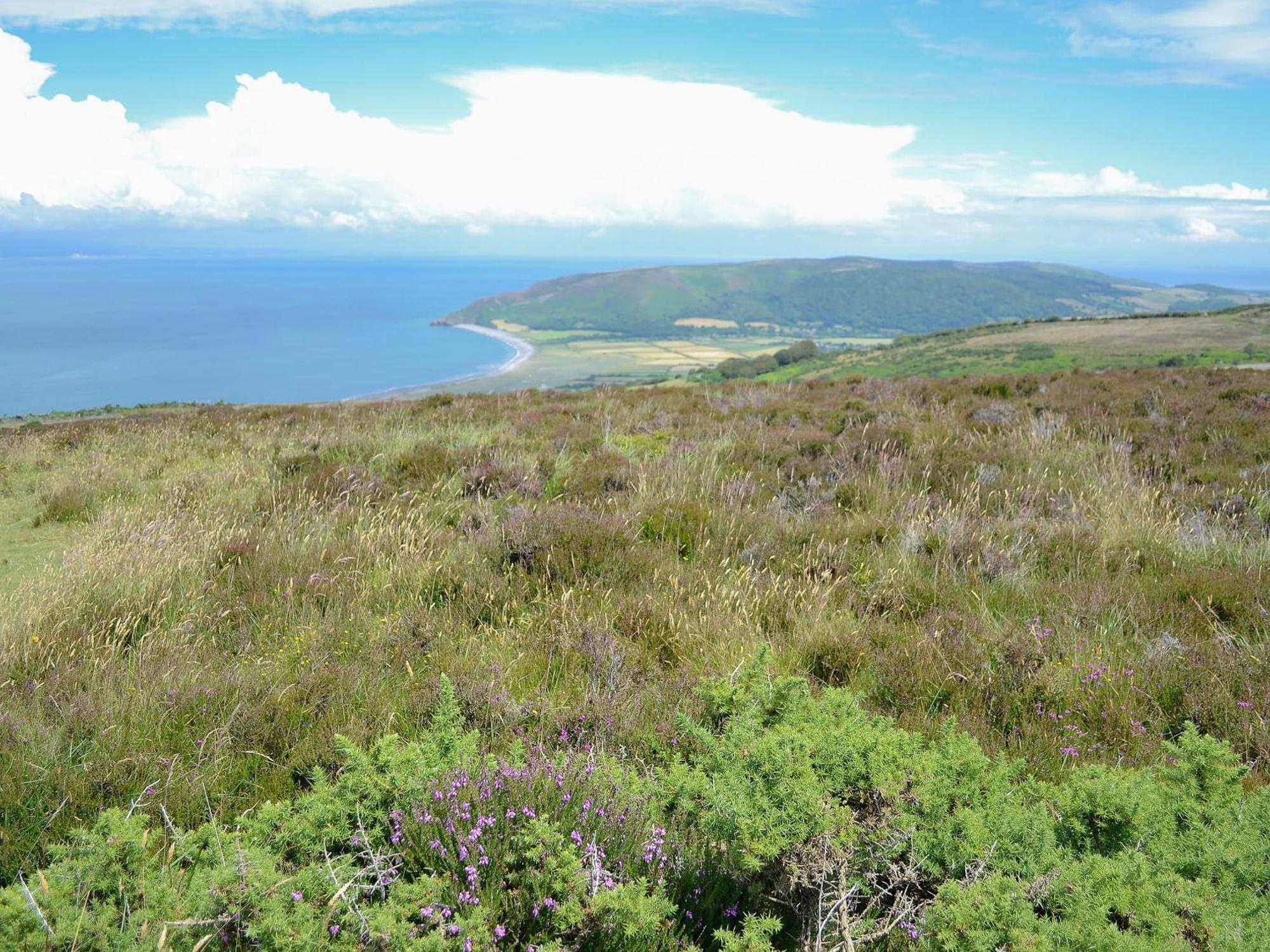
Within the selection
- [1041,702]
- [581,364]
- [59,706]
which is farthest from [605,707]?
[581,364]

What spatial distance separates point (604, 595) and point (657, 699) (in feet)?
4.55

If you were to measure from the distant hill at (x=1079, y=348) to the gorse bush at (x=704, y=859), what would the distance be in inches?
878

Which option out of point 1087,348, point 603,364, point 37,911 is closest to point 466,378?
point 603,364

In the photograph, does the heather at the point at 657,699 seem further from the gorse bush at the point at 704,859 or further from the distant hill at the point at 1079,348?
the distant hill at the point at 1079,348

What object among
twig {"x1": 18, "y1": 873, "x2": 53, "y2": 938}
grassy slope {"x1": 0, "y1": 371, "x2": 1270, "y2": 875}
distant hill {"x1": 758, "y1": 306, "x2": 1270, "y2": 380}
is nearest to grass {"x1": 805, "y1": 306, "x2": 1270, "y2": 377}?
distant hill {"x1": 758, "y1": 306, "x2": 1270, "y2": 380}

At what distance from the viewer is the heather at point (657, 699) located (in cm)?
196

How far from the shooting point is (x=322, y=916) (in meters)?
1.87

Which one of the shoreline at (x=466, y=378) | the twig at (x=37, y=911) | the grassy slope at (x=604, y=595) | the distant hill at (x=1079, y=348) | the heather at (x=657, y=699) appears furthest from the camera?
the shoreline at (x=466, y=378)

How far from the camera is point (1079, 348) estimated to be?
32.6 metres

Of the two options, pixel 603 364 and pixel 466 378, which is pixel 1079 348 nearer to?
pixel 466 378

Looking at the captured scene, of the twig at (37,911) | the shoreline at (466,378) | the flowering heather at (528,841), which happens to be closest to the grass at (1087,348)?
the flowering heather at (528,841)

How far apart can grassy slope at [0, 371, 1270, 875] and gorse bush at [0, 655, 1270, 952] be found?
24.2 inches

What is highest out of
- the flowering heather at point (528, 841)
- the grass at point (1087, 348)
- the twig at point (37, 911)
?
the grass at point (1087, 348)

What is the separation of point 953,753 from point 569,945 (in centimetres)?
138
